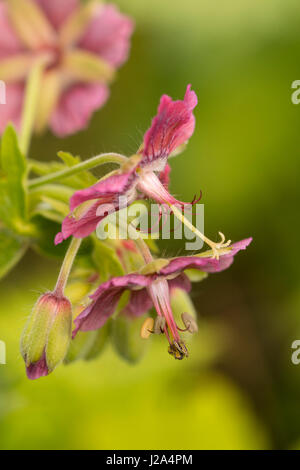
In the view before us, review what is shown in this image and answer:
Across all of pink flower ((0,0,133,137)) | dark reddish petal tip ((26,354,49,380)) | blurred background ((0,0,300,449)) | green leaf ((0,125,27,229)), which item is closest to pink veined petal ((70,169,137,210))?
dark reddish petal tip ((26,354,49,380))

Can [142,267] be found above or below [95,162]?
below

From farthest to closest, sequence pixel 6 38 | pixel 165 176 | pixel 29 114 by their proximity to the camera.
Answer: pixel 6 38
pixel 29 114
pixel 165 176

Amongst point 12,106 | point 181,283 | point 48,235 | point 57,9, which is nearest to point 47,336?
point 181,283

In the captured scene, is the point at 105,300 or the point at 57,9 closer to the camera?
the point at 105,300

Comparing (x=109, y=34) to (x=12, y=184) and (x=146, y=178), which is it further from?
(x=146, y=178)

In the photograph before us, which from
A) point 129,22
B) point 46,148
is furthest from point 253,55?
point 46,148
